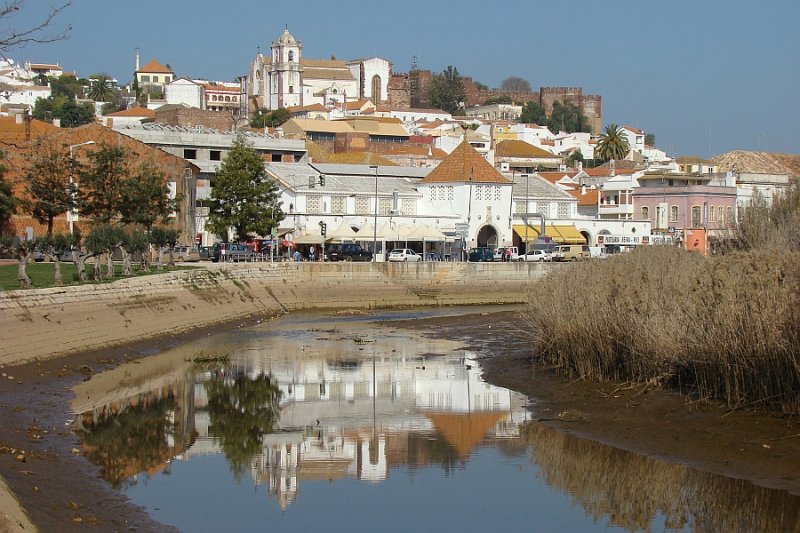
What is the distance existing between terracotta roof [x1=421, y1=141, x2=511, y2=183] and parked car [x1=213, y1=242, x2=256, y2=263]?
22.9 m

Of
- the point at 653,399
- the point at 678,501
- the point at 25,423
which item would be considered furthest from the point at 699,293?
the point at 25,423

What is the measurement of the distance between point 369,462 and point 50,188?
143ft

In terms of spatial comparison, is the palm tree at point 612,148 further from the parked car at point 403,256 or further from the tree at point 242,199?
the tree at point 242,199

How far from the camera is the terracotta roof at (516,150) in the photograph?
16600cm

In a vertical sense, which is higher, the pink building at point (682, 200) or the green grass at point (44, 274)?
the pink building at point (682, 200)

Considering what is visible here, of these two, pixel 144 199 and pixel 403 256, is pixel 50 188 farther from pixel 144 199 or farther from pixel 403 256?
pixel 403 256

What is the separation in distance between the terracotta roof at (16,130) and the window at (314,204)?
1833 centimetres

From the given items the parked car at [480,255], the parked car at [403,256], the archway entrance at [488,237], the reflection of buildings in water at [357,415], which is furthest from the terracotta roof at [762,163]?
the reflection of buildings in water at [357,415]

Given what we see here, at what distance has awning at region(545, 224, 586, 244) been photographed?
9288cm

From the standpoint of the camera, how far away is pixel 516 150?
168 meters

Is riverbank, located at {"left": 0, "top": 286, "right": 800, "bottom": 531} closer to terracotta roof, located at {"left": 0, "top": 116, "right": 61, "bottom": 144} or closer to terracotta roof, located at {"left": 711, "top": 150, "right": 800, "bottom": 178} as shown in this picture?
terracotta roof, located at {"left": 0, "top": 116, "right": 61, "bottom": 144}

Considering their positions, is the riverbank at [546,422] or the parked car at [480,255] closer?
the riverbank at [546,422]

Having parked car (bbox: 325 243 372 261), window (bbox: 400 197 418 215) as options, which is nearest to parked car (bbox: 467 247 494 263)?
parked car (bbox: 325 243 372 261)

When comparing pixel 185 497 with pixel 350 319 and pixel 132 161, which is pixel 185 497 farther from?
pixel 132 161
